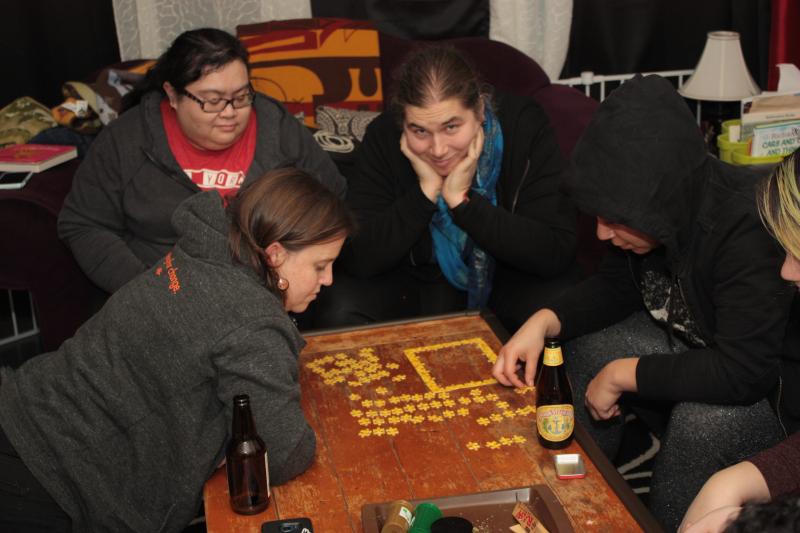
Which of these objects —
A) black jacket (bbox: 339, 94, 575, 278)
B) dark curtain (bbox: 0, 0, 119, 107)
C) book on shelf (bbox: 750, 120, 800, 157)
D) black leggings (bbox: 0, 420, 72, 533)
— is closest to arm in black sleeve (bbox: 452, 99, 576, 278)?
black jacket (bbox: 339, 94, 575, 278)

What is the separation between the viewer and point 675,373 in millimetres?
2273

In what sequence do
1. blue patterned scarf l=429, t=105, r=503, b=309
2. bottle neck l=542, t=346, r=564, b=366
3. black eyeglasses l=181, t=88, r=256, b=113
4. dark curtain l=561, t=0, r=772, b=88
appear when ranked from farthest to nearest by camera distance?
1. dark curtain l=561, t=0, r=772, b=88
2. blue patterned scarf l=429, t=105, r=503, b=309
3. black eyeglasses l=181, t=88, r=256, b=113
4. bottle neck l=542, t=346, r=564, b=366

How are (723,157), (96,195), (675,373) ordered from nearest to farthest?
(675,373)
(96,195)
(723,157)

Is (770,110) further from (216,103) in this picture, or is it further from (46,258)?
(46,258)

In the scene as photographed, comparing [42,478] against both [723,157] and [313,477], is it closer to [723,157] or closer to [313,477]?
[313,477]

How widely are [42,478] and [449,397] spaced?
2.94 ft

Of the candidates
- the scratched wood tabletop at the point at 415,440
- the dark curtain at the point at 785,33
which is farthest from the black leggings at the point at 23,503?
the dark curtain at the point at 785,33

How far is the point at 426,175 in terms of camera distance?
9.78ft

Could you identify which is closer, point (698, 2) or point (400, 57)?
point (400, 57)

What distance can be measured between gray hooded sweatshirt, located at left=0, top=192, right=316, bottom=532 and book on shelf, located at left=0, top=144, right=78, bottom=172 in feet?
5.32

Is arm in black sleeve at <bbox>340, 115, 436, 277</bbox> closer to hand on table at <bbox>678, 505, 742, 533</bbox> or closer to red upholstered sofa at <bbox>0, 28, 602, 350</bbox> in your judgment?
red upholstered sofa at <bbox>0, 28, 602, 350</bbox>

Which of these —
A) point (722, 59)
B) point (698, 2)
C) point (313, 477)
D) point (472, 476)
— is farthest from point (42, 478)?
point (698, 2)

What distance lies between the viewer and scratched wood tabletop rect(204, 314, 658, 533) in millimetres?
1875

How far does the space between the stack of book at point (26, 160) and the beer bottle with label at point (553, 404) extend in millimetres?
2138
